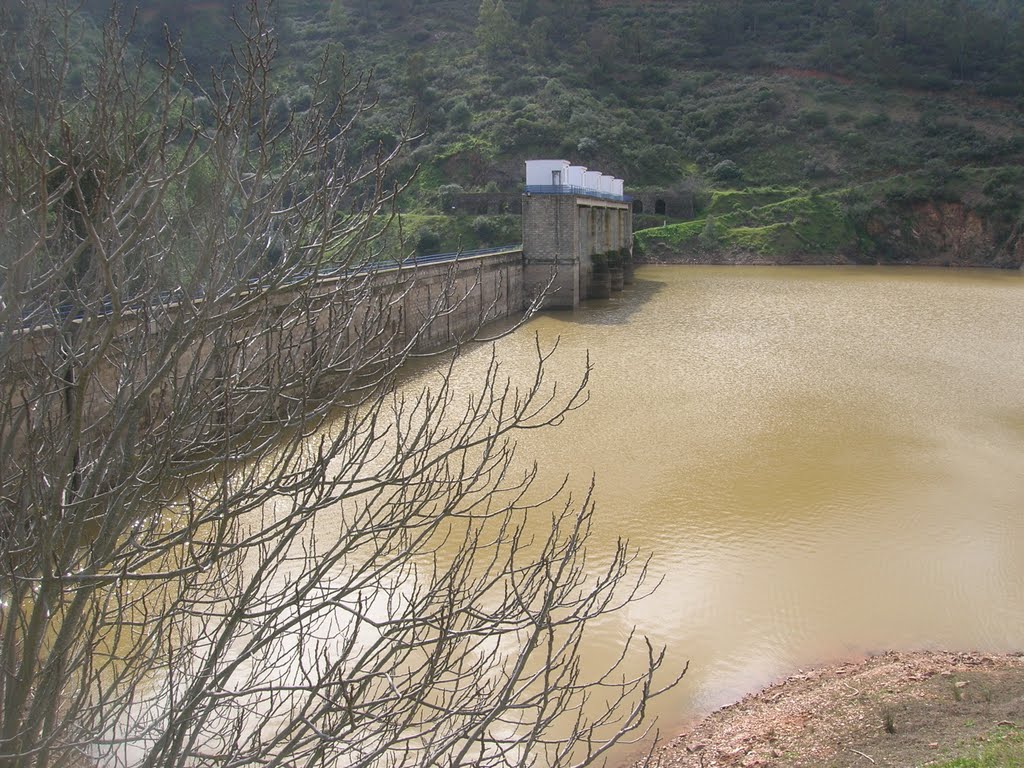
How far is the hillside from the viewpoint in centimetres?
5166

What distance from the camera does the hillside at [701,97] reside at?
51.7 metres

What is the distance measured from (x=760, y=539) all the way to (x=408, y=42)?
70.8 metres

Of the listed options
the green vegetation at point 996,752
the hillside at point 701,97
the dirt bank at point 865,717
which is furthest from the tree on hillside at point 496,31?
the green vegetation at point 996,752

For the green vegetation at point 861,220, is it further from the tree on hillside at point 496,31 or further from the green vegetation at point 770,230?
the tree on hillside at point 496,31

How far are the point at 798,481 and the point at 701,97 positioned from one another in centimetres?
5896

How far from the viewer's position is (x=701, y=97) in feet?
220

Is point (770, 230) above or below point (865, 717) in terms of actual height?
above

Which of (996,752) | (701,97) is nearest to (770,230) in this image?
(701,97)

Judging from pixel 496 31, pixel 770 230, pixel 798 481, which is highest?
pixel 496 31

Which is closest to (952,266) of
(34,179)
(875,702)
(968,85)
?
(968,85)

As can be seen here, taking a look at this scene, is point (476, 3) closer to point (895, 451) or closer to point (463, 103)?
point (463, 103)

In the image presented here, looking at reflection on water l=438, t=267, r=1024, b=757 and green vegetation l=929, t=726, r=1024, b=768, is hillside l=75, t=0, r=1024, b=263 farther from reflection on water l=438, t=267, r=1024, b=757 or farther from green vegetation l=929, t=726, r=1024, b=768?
green vegetation l=929, t=726, r=1024, b=768

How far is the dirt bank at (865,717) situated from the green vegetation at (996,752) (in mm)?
103

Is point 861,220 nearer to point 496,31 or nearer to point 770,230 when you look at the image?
point 770,230
